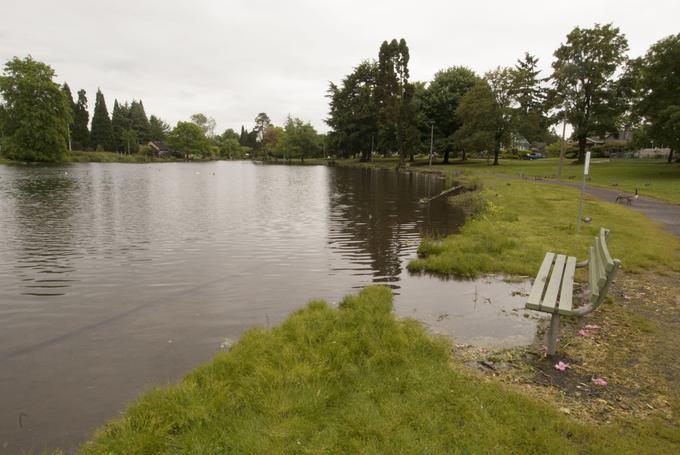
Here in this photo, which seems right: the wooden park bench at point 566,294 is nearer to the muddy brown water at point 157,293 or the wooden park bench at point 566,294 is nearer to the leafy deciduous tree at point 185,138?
the muddy brown water at point 157,293

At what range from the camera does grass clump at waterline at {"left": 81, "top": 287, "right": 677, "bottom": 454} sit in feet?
13.8

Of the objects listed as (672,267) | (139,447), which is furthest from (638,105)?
(139,447)

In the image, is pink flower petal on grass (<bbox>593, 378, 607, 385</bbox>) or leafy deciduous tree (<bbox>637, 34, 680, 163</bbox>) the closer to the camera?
pink flower petal on grass (<bbox>593, 378, 607, 385</bbox>)

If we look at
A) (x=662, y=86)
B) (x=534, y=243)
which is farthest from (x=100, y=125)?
(x=534, y=243)

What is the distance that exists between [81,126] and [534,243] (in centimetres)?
11727

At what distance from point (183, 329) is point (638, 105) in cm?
4989

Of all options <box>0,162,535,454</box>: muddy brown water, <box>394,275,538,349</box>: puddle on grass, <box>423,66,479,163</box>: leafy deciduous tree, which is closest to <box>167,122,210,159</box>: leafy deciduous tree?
<box>423,66,479,163</box>: leafy deciduous tree

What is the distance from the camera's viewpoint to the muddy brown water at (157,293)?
231 inches

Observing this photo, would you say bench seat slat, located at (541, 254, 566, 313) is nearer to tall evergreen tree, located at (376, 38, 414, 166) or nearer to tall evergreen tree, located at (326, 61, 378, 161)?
tall evergreen tree, located at (376, 38, 414, 166)

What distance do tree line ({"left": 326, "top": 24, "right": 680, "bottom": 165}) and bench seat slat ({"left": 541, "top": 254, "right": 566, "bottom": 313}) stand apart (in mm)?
34981

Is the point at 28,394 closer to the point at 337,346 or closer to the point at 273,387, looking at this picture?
the point at 273,387

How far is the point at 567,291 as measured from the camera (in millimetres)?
6516

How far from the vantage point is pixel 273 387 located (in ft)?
17.1

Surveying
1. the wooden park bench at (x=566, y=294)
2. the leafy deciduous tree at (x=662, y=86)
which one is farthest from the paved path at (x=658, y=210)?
the leafy deciduous tree at (x=662, y=86)
